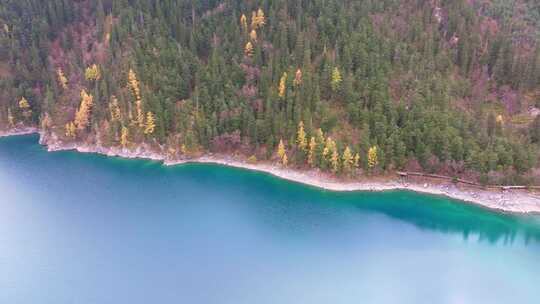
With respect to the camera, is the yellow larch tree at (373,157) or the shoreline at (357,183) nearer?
the shoreline at (357,183)

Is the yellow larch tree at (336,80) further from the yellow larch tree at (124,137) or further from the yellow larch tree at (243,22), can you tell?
the yellow larch tree at (124,137)

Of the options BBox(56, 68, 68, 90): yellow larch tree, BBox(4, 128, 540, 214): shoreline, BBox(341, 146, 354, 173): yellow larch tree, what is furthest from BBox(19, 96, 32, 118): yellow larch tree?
BBox(341, 146, 354, 173): yellow larch tree

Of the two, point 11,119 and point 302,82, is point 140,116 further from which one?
point 11,119

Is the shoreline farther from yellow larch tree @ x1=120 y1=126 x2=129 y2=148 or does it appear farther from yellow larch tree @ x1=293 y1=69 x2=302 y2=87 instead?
yellow larch tree @ x1=293 y1=69 x2=302 y2=87

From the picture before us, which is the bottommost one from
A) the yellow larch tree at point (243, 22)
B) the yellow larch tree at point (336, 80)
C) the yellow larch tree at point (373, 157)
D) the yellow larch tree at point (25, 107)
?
the yellow larch tree at point (25, 107)

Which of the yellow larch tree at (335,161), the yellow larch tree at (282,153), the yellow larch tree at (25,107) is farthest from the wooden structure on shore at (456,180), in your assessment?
the yellow larch tree at (25,107)

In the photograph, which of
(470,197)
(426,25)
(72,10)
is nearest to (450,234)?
(470,197)
